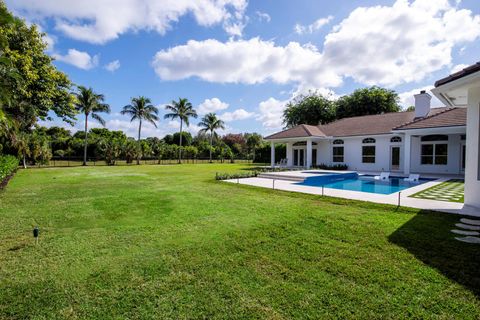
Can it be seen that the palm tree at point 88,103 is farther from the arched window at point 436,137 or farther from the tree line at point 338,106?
the arched window at point 436,137

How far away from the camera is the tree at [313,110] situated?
40.5 meters

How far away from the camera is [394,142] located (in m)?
21.8

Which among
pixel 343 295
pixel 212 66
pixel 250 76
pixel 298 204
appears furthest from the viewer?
pixel 250 76

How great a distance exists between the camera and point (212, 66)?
70.7ft

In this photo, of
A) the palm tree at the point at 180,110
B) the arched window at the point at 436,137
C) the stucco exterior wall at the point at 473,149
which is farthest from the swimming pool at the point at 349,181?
the palm tree at the point at 180,110

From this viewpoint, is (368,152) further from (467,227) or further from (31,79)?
(31,79)

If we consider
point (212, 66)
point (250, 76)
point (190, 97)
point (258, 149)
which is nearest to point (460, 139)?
point (250, 76)

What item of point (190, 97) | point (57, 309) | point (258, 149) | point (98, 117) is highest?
point (190, 97)

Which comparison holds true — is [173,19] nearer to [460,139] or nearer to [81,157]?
[460,139]

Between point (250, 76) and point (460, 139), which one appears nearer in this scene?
point (460, 139)

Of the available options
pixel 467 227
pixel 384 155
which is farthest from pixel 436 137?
pixel 467 227

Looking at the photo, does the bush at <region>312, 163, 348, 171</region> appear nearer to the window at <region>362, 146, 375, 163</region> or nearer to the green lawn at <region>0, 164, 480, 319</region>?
the window at <region>362, 146, 375, 163</region>

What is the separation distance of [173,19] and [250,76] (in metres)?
10.7

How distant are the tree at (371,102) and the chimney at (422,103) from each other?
54.0ft
